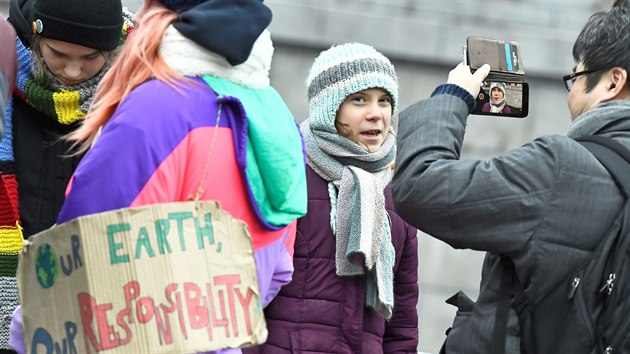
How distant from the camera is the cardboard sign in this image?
8.20 ft

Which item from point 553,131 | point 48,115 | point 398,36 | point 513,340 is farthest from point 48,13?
point 553,131

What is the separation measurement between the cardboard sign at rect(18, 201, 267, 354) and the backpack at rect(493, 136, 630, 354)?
2.30 ft

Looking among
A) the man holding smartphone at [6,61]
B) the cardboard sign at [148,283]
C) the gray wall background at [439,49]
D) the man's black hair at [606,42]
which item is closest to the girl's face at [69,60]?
the man holding smartphone at [6,61]

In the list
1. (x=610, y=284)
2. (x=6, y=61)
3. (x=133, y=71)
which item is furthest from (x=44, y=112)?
(x=610, y=284)

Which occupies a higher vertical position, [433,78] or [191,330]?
[433,78]

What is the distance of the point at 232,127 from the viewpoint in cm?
279

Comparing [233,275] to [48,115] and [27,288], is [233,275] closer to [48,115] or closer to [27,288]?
[27,288]

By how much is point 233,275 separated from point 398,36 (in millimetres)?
4887

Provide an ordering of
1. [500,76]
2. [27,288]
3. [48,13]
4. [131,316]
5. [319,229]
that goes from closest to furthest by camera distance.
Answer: [131,316], [27,288], [500,76], [48,13], [319,229]

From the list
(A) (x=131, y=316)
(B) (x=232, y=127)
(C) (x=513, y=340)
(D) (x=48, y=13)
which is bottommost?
(C) (x=513, y=340)

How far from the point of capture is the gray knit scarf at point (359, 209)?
4.21 meters

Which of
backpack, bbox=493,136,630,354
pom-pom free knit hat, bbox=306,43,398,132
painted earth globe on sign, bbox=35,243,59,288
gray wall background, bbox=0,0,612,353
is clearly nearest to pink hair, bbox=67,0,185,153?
painted earth globe on sign, bbox=35,243,59,288

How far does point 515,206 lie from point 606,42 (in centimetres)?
56

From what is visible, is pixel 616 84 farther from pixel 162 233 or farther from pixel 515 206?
pixel 162 233
